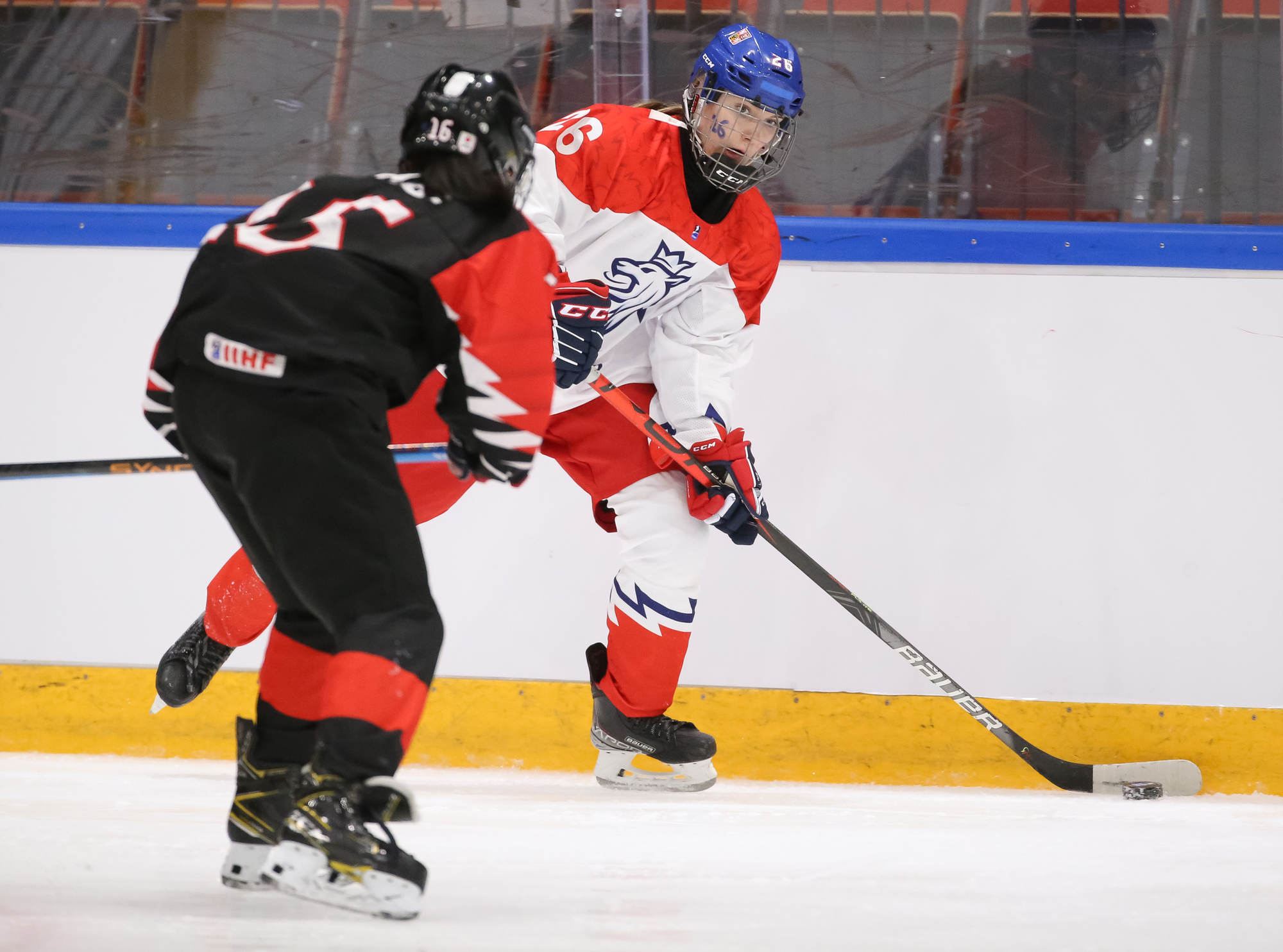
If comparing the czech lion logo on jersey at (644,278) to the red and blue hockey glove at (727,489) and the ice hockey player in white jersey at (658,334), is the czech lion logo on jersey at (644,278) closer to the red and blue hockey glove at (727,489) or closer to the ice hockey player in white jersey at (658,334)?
the ice hockey player in white jersey at (658,334)

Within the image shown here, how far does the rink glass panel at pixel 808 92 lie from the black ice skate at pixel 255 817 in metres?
1.77

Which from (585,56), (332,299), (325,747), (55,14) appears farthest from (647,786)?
(55,14)

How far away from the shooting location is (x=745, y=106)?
215 cm

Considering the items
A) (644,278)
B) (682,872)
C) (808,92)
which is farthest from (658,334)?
(682,872)

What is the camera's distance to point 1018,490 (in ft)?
8.47

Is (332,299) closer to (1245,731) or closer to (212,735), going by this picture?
(212,735)

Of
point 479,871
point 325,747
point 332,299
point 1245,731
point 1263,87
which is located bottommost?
point 1245,731

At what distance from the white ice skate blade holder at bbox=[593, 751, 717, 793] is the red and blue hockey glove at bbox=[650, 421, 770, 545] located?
481 millimetres

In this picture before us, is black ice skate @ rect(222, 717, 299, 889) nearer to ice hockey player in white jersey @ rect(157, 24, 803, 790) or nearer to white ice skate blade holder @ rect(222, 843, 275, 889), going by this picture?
white ice skate blade holder @ rect(222, 843, 275, 889)

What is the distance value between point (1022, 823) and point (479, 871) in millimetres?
1047

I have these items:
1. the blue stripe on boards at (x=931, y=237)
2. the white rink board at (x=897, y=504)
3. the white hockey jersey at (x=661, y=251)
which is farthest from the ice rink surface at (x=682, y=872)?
the blue stripe on boards at (x=931, y=237)

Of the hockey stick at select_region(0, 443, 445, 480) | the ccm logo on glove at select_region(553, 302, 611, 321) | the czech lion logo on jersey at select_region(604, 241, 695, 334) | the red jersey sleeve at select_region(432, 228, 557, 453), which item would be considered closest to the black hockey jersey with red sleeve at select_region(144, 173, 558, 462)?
the red jersey sleeve at select_region(432, 228, 557, 453)

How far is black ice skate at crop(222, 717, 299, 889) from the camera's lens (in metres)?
1.41

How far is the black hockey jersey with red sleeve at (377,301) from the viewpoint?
1267mm
